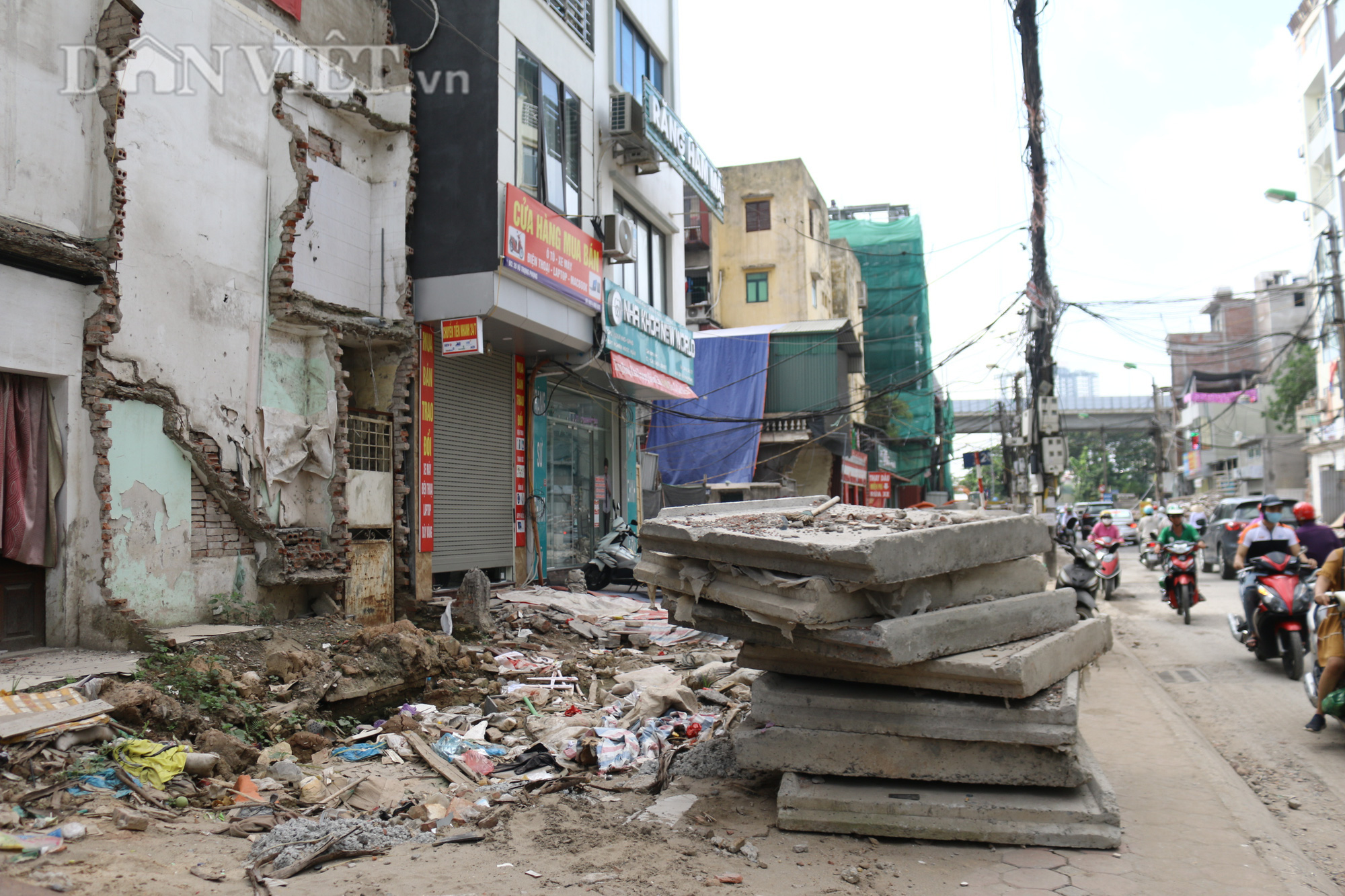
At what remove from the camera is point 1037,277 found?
52.2 ft

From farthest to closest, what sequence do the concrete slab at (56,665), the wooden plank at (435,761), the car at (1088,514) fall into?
1. the car at (1088,514)
2. the concrete slab at (56,665)
3. the wooden plank at (435,761)

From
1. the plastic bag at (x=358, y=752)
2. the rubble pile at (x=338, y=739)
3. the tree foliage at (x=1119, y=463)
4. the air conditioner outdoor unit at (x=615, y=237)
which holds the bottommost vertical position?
the plastic bag at (x=358, y=752)

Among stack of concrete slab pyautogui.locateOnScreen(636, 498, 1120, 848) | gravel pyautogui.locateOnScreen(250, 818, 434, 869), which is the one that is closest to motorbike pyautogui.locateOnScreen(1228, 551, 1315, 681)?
stack of concrete slab pyautogui.locateOnScreen(636, 498, 1120, 848)

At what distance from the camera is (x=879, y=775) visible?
13.3ft

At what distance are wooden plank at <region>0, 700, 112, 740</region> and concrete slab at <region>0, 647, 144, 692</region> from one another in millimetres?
629

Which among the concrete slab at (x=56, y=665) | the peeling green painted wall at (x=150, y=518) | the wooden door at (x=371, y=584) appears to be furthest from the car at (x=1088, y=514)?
the concrete slab at (x=56, y=665)

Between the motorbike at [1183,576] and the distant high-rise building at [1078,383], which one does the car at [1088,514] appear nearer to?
the motorbike at [1183,576]

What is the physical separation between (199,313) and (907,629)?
295 inches

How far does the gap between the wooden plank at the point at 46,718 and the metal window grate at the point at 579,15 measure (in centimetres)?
1167

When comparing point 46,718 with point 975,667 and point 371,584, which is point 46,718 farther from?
point 371,584

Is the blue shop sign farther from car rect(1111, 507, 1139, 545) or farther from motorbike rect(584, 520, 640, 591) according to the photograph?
car rect(1111, 507, 1139, 545)

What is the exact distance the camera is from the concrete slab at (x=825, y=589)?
3795 mm

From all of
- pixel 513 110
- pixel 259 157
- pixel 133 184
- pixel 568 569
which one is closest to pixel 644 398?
pixel 568 569

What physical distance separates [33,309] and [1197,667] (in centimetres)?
1116
